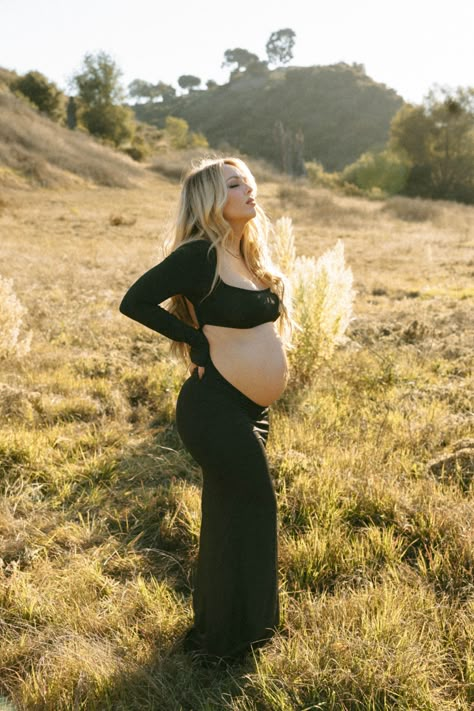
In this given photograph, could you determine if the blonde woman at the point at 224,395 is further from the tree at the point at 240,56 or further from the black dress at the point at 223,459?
the tree at the point at 240,56

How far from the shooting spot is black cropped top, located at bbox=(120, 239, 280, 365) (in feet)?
7.76

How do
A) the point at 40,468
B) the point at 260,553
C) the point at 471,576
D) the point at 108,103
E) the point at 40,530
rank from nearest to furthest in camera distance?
the point at 260,553 → the point at 471,576 → the point at 40,530 → the point at 40,468 → the point at 108,103

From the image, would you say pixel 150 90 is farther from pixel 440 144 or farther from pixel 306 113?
pixel 440 144

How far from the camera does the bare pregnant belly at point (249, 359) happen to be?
242 cm

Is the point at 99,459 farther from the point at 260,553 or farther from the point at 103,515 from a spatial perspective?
the point at 260,553

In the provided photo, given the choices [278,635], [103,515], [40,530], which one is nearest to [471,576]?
[278,635]

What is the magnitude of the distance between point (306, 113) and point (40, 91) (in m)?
42.1

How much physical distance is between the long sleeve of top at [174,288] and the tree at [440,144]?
40019 millimetres

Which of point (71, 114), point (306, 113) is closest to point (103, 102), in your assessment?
point (71, 114)

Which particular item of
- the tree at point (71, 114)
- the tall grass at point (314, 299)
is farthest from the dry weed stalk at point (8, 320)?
the tree at point (71, 114)

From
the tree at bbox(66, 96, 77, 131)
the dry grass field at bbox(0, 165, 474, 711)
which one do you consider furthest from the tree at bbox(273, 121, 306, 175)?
the dry grass field at bbox(0, 165, 474, 711)

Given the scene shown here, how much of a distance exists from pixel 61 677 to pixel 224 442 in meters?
1.11

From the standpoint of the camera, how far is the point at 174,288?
2.38m

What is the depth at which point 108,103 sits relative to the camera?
48719 millimetres
